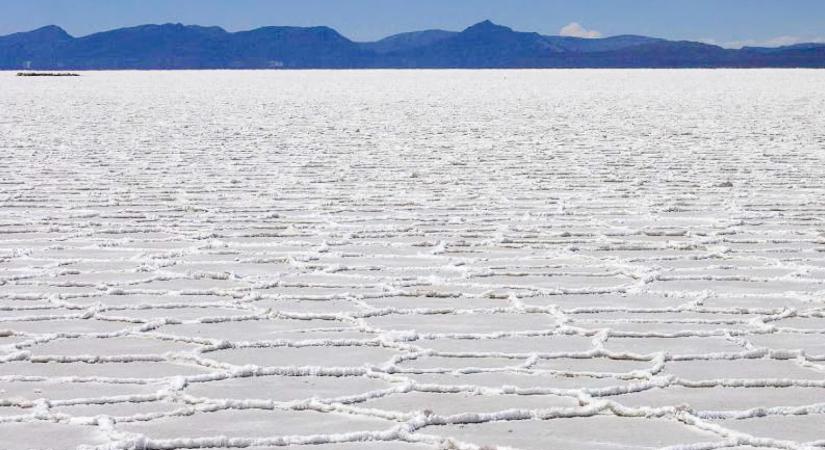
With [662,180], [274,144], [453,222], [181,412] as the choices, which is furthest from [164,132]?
[181,412]

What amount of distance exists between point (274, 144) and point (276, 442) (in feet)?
26.0

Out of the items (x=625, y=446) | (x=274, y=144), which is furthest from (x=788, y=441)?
(x=274, y=144)

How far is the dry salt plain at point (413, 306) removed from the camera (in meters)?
2.25

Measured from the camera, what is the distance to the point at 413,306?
10.9 feet

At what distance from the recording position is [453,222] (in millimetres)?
4977

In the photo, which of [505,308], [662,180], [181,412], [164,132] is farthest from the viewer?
[164,132]

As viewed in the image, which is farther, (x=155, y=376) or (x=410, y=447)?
(x=155, y=376)

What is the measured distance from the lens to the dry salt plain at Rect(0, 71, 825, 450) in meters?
2.25

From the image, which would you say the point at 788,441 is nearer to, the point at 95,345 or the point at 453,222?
the point at 95,345

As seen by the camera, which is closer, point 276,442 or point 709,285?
point 276,442

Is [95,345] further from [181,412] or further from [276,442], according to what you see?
[276,442]

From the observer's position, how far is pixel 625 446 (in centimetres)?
210

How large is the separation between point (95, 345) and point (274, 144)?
715 cm

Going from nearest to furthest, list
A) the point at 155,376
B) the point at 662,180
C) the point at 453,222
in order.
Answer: the point at 155,376, the point at 453,222, the point at 662,180
